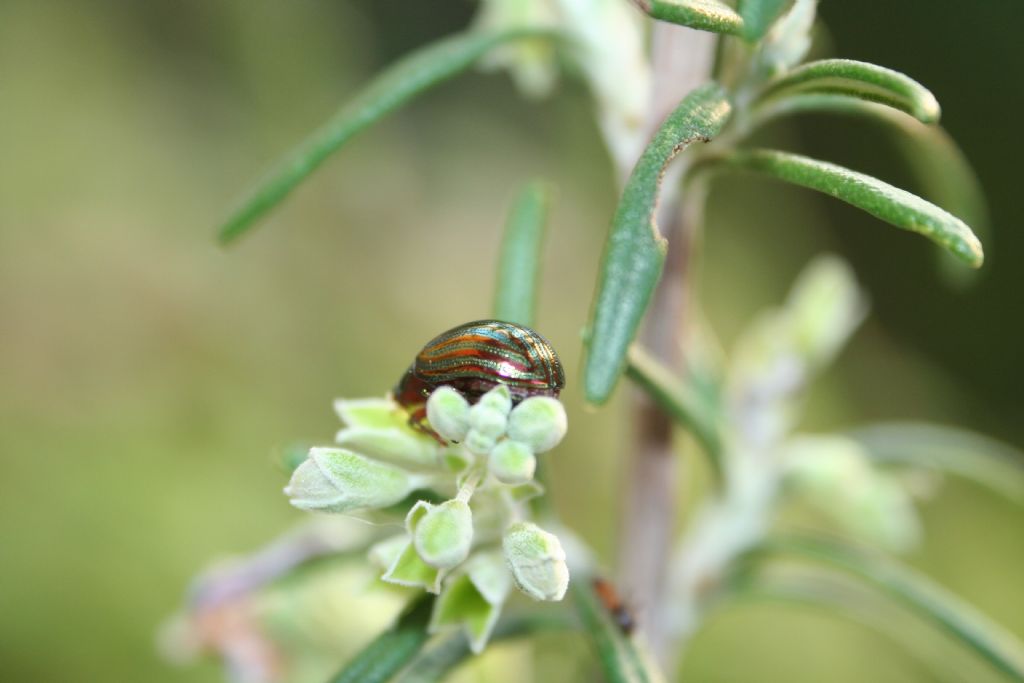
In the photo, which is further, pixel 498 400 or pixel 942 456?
pixel 942 456

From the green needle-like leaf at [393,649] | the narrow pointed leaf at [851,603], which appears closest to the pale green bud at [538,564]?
the green needle-like leaf at [393,649]

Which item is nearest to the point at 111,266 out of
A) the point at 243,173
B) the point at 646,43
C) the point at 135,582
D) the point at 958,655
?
the point at 243,173

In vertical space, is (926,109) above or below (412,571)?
above

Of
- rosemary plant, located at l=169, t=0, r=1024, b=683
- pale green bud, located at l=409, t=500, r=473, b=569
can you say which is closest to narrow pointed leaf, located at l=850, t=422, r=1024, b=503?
rosemary plant, located at l=169, t=0, r=1024, b=683

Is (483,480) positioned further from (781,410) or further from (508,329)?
(781,410)

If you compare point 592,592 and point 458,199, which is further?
point 458,199

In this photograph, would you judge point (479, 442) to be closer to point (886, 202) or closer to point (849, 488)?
point (886, 202)

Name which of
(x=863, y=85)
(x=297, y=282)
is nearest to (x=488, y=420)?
(x=863, y=85)
